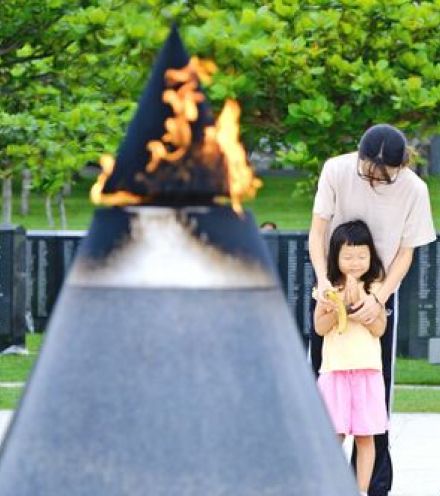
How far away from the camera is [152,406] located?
15.1 feet

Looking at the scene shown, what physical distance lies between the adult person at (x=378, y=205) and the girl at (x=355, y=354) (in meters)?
0.05

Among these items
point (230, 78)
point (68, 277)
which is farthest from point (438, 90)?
point (68, 277)

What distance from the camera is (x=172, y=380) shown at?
15.2 ft

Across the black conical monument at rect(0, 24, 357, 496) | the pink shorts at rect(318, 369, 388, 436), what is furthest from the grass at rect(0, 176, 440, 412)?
the black conical monument at rect(0, 24, 357, 496)

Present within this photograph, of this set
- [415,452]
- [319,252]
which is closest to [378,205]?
[319,252]

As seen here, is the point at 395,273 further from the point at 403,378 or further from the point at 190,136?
the point at 403,378

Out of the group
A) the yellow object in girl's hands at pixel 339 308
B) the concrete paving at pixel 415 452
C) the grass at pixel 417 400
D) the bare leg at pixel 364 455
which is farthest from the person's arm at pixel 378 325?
the grass at pixel 417 400

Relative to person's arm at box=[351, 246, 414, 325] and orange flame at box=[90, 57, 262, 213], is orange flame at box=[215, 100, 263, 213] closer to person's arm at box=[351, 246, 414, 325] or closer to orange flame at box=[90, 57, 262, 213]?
orange flame at box=[90, 57, 262, 213]

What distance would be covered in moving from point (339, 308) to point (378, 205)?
479 mm

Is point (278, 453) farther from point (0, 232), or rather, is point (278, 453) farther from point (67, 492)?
point (0, 232)

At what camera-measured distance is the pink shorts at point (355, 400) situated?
917cm

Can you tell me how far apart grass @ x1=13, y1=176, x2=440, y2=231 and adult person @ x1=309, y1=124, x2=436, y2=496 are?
151 feet

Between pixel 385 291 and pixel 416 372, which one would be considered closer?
pixel 385 291

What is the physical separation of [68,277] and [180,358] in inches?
15.7
